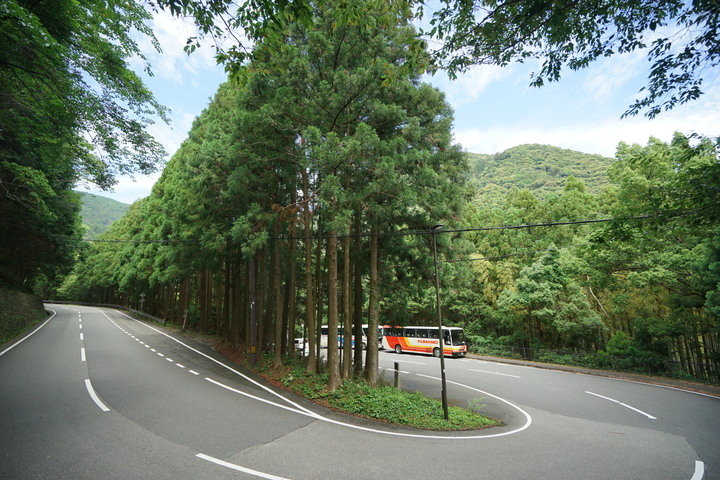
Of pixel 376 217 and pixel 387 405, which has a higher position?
pixel 376 217

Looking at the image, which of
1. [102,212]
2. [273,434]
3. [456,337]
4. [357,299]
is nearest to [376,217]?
[357,299]

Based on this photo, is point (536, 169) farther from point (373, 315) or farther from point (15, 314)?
point (15, 314)

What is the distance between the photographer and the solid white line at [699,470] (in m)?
5.98

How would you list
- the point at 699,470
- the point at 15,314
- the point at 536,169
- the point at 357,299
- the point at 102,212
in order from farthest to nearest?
the point at 102,212 < the point at 536,169 < the point at 15,314 < the point at 357,299 < the point at 699,470

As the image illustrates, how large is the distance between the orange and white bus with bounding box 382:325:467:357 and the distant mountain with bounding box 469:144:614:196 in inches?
1548

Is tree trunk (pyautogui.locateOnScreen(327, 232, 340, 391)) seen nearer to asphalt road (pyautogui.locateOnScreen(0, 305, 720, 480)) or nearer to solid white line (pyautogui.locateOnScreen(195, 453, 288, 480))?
asphalt road (pyautogui.locateOnScreen(0, 305, 720, 480))

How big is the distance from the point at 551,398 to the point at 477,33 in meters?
14.2

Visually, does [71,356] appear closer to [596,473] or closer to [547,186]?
[596,473]

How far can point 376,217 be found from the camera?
956cm

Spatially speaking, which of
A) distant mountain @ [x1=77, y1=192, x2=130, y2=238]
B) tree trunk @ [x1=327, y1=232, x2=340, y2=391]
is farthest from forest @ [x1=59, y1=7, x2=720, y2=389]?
distant mountain @ [x1=77, y1=192, x2=130, y2=238]

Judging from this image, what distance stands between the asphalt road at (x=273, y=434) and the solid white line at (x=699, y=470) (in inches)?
1.4

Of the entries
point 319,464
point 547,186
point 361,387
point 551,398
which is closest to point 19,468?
point 319,464

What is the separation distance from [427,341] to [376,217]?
69.5 ft

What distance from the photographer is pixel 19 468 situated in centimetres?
475
